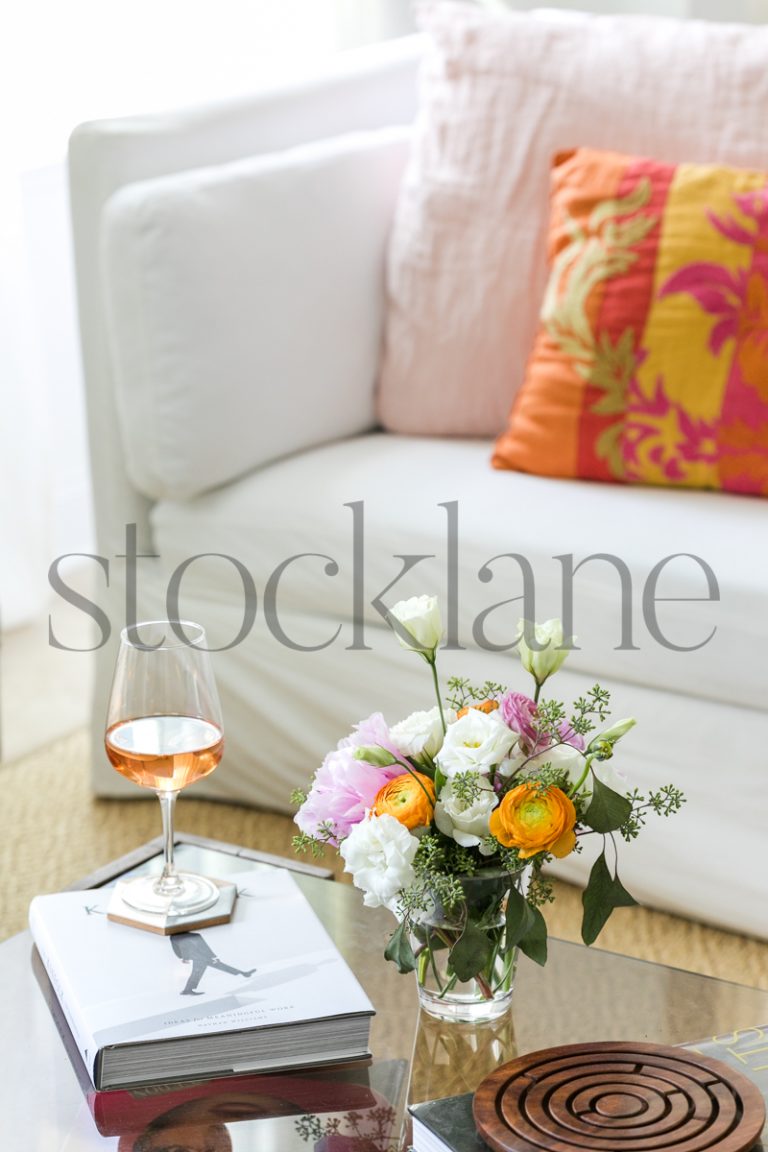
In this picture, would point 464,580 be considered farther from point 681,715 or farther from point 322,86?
point 322,86

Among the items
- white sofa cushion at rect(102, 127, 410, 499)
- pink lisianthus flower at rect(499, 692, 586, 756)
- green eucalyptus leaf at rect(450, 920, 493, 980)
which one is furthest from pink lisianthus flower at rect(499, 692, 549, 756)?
white sofa cushion at rect(102, 127, 410, 499)

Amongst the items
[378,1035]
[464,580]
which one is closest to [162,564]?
[464,580]

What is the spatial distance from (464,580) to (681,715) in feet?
0.89

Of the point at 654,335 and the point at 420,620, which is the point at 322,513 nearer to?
the point at 654,335

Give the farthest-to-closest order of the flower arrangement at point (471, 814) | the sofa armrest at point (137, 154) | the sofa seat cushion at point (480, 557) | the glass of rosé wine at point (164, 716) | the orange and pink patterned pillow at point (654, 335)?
the sofa armrest at point (137, 154) < the orange and pink patterned pillow at point (654, 335) < the sofa seat cushion at point (480, 557) < the glass of rosé wine at point (164, 716) < the flower arrangement at point (471, 814)

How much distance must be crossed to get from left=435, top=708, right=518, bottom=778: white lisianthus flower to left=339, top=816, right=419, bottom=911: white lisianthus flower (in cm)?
5

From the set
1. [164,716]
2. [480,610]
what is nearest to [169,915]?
[164,716]

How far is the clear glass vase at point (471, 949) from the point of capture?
2.86ft

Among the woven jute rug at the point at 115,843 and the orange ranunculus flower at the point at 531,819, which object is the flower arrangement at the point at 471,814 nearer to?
the orange ranunculus flower at the point at 531,819

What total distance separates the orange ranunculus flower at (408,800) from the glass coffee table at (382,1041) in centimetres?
16

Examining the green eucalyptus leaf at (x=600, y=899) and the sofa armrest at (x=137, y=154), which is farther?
the sofa armrest at (x=137, y=154)

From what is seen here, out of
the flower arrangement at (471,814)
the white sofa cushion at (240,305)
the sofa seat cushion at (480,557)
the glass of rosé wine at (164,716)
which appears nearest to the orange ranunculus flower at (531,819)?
the flower arrangement at (471,814)

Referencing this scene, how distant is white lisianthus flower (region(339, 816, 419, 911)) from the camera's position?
0.84 metres

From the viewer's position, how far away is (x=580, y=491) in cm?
164
